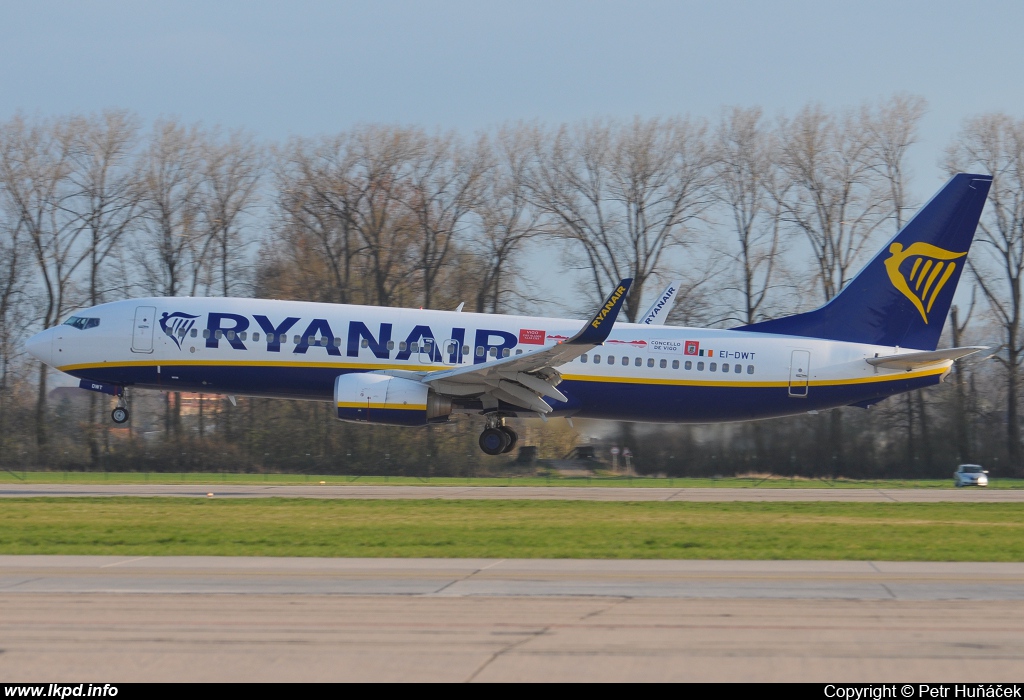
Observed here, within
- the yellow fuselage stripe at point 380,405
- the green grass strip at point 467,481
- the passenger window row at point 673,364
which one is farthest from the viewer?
the green grass strip at point 467,481

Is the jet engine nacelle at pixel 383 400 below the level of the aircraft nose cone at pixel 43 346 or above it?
below

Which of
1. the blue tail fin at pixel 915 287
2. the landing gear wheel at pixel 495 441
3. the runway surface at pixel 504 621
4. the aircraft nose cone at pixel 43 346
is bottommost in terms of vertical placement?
the runway surface at pixel 504 621

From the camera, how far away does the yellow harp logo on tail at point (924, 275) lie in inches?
1232

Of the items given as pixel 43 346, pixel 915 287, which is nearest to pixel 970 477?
pixel 915 287

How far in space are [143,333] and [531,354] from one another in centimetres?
1051

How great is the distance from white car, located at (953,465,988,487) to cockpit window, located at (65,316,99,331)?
29.9m

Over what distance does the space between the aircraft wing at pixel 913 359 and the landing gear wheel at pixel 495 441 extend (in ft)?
34.3

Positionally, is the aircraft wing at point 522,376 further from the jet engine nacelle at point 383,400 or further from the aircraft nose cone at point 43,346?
the aircraft nose cone at point 43,346

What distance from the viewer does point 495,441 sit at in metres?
29.5

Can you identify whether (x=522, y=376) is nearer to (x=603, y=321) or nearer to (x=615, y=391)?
(x=615, y=391)

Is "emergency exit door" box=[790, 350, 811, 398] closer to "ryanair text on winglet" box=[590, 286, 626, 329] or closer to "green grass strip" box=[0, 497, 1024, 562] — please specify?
"green grass strip" box=[0, 497, 1024, 562]

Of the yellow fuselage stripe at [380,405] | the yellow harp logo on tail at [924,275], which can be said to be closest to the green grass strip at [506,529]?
the yellow fuselage stripe at [380,405]

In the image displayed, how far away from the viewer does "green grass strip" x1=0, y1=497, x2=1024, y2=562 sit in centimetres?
1570
